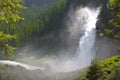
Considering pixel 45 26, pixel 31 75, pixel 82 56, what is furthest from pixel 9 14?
pixel 45 26

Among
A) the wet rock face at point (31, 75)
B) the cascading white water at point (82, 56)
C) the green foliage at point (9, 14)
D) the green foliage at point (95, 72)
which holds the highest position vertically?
the green foliage at point (9, 14)

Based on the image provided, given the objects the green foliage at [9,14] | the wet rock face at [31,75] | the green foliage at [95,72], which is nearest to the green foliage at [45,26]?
the wet rock face at [31,75]

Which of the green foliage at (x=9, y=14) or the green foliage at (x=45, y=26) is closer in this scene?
the green foliage at (x=9, y=14)

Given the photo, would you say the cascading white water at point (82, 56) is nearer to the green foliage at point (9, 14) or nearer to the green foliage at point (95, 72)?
the green foliage at point (95, 72)

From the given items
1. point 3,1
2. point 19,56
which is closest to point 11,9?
point 3,1

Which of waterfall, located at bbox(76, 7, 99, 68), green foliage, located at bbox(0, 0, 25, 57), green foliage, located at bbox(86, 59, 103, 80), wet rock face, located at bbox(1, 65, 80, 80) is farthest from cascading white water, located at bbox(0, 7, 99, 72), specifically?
green foliage, located at bbox(0, 0, 25, 57)

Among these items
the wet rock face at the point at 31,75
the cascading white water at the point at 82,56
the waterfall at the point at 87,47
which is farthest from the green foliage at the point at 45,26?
the wet rock face at the point at 31,75

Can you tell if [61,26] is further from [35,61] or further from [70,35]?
[35,61]

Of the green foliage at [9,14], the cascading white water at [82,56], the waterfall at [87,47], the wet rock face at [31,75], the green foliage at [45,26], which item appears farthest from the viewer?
the green foliage at [45,26]

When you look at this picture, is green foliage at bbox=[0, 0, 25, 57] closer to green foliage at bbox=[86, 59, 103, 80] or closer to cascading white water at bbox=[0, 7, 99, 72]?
green foliage at bbox=[86, 59, 103, 80]

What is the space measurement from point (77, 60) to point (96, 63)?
387 ft

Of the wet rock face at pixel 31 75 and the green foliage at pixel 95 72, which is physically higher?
the green foliage at pixel 95 72

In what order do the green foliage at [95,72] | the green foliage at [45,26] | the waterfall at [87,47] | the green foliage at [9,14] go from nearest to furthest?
the green foliage at [9,14] < the green foliage at [95,72] < the waterfall at [87,47] < the green foliage at [45,26]

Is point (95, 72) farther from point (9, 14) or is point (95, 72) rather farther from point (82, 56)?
point (82, 56)
